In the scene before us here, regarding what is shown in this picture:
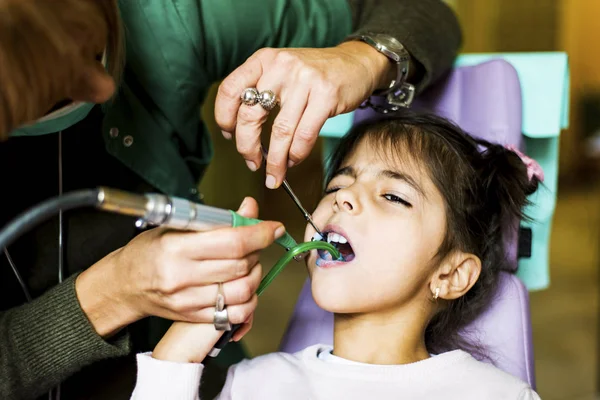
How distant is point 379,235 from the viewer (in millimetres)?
1059

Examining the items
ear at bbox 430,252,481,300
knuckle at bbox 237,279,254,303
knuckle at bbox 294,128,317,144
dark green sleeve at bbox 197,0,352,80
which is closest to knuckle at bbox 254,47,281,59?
knuckle at bbox 294,128,317,144

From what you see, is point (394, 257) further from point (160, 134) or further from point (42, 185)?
point (42, 185)

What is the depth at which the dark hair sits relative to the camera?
1154 millimetres

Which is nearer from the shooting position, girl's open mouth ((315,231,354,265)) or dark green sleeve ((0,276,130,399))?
dark green sleeve ((0,276,130,399))

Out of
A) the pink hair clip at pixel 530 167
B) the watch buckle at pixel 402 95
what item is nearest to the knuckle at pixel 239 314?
the watch buckle at pixel 402 95

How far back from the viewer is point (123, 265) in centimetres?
87

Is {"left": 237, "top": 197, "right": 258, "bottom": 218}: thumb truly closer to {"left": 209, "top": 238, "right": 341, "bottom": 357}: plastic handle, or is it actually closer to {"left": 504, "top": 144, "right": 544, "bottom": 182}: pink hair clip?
{"left": 209, "top": 238, "right": 341, "bottom": 357}: plastic handle

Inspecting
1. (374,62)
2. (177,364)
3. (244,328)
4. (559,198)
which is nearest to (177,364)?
(177,364)

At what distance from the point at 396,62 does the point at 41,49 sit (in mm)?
648

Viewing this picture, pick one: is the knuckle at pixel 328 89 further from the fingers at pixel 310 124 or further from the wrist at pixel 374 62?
the wrist at pixel 374 62

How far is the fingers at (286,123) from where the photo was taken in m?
0.92

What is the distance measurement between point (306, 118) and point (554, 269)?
9.61 ft

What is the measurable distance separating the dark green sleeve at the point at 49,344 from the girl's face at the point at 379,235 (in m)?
0.33

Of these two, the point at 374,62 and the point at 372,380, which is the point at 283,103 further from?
the point at 372,380
